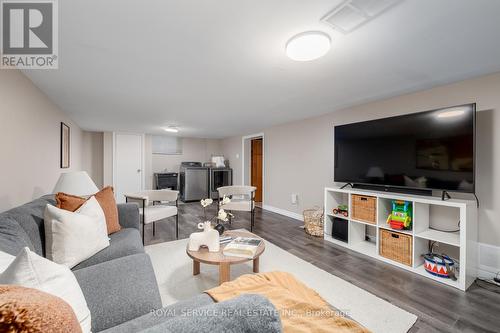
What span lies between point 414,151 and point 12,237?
3517 millimetres

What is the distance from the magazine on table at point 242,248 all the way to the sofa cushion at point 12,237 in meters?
1.30

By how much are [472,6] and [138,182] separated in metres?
6.88

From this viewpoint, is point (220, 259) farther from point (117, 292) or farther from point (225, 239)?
point (117, 292)

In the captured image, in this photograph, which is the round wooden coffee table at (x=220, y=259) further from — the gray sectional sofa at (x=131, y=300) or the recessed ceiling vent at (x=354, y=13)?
the recessed ceiling vent at (x=354, y=13)

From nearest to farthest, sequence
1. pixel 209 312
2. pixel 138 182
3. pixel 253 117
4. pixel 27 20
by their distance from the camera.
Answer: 1. pixel 209 312
2. pixel 27 20
3. pixel 253 117
4. pixel 138 182

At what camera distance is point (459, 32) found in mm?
1439

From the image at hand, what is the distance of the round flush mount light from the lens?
1.43m

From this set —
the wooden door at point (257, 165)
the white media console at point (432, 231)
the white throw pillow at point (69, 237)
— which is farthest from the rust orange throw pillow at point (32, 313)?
the wooden door at point (257, 165)

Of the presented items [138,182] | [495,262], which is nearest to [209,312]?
[495,262]

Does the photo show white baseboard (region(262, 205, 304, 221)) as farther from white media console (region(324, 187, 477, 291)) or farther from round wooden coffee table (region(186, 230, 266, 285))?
round wooden coffee table (region(186, 230, 266, 285))

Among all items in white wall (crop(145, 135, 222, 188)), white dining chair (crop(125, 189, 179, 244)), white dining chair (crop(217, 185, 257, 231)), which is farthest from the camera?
A: white wall (crop(145, 135, 222, 188))

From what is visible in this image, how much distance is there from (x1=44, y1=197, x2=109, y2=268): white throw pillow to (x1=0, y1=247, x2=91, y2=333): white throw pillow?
0.81 meters

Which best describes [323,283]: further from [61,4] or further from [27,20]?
[27,20]

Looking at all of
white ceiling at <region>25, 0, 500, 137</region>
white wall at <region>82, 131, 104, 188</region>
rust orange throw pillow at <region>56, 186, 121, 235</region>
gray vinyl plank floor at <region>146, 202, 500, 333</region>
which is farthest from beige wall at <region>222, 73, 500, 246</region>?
white wall at <region>82, 131, 104, 188</region>
